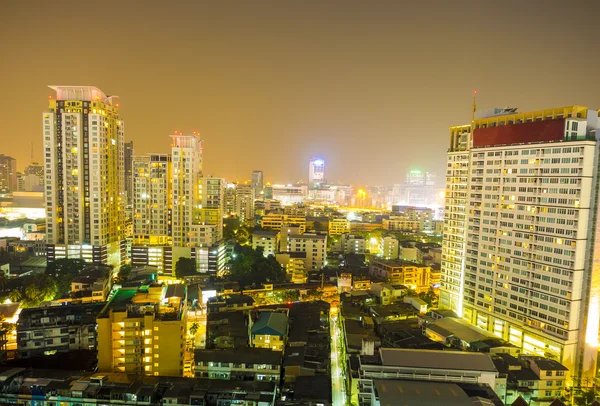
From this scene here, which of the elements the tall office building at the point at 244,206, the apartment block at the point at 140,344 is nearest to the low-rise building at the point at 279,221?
the tall office building at the point at 244,206

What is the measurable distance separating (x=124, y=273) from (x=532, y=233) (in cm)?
2617

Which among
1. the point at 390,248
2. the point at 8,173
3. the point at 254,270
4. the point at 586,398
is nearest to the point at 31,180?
the point at 8,173

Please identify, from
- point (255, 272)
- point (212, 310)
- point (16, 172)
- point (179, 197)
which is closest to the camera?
point (212, 310)

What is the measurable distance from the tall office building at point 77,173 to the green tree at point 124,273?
135 cm

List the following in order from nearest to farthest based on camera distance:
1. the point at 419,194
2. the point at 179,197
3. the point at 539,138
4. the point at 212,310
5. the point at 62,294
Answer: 1. the point at 539,138
2. the point at 212,310
3. the point at 62,294
4. the point at 179,197
5. the point at 419,194

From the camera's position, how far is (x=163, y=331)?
15.1 m

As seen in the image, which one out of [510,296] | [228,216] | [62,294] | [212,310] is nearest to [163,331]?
[212,310]

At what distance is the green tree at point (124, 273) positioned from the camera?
27.3 meters

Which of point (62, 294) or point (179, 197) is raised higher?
point (179, 197)

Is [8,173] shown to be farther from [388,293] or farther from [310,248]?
[388,293]

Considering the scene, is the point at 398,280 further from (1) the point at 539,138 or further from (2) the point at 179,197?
(2) the point at 179,197

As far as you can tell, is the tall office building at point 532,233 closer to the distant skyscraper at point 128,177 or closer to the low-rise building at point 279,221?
the low-rise building at point 279,221

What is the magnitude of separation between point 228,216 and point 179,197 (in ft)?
73.4

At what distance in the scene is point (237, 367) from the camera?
14.8 meters
